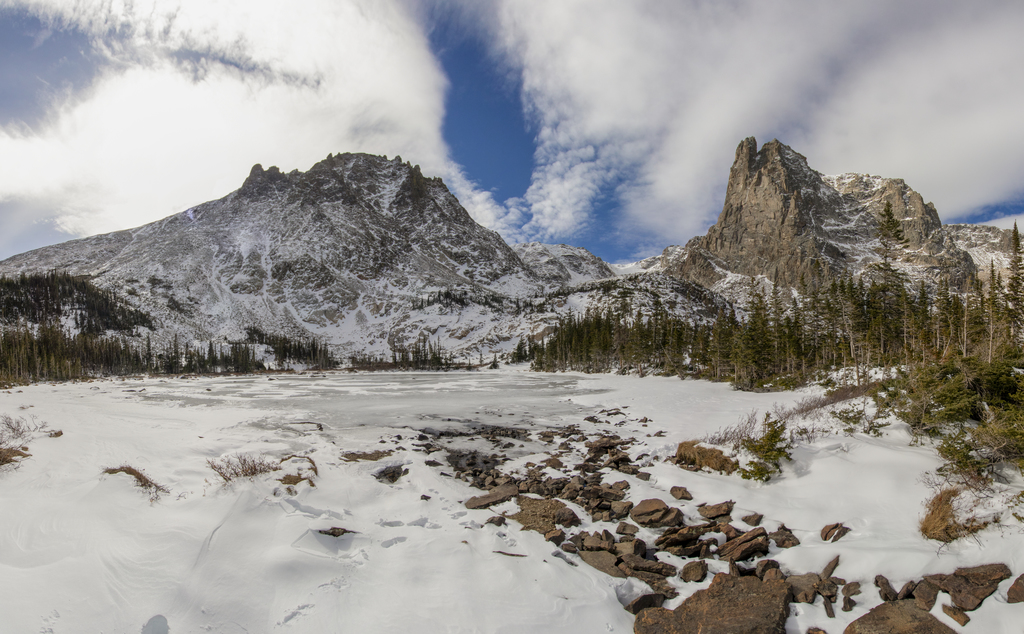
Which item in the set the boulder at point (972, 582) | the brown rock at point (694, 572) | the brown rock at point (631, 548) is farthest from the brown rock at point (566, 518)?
the boulder at point (972, 582)

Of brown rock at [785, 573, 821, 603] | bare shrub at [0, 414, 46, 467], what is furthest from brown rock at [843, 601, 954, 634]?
bare shrub at [0, 414, 46, 467]

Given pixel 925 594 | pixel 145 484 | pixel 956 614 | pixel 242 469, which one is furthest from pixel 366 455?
pixel 956 614

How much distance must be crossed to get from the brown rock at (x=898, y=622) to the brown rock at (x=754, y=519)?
263cm

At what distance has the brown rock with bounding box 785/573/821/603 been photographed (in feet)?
19.1

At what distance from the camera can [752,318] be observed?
5228 cm

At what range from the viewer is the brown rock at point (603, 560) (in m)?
6.77

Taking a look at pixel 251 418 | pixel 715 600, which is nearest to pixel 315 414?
pixel 251 418

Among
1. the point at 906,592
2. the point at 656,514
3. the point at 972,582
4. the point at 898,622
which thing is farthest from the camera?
the point at 656,514

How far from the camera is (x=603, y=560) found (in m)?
7.09

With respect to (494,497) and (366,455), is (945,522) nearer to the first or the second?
(494,497)

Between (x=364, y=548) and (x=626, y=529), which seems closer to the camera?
(x=364, y=548)

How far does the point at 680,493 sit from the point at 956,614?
16.4 feet

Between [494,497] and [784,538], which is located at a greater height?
→ [784,538]

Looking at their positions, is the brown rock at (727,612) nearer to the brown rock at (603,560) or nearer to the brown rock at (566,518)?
the brown rock at (603,560)
